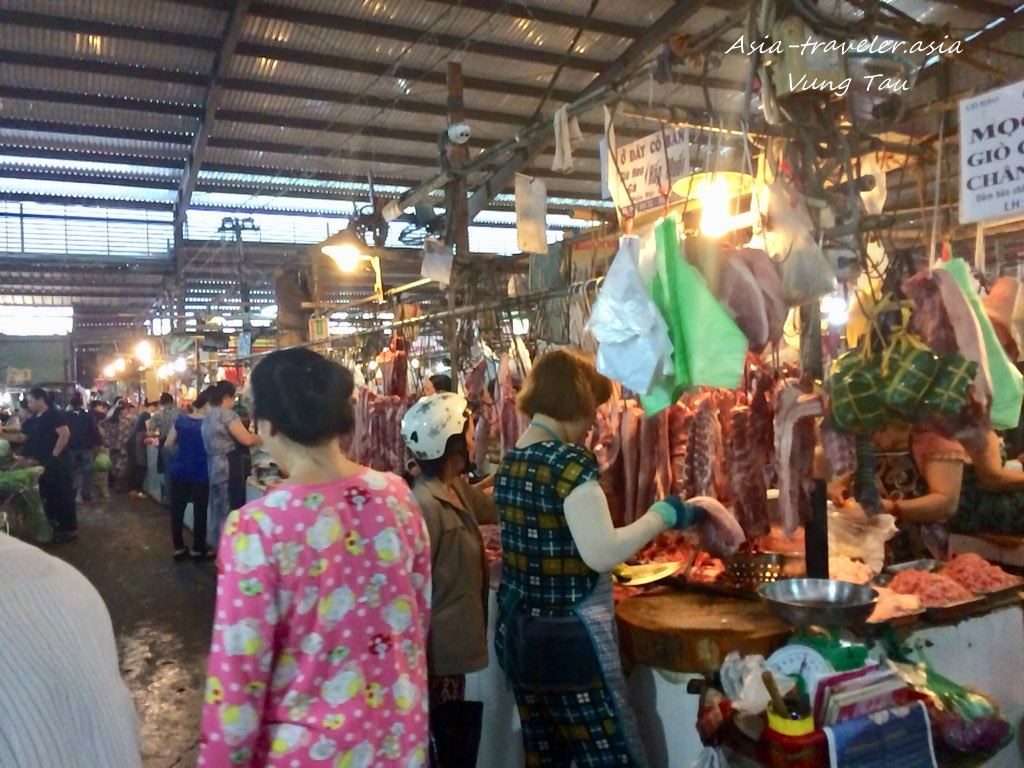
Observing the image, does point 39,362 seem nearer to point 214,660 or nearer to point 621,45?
point 621,45

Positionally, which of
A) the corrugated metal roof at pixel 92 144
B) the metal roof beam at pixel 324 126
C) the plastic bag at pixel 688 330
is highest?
the metal roof beam at pixel 324 126

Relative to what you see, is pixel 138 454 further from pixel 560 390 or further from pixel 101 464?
pixel 560 390

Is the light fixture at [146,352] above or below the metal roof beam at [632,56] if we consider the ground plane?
below

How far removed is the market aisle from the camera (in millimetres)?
4965

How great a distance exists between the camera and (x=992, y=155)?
308 centimetres

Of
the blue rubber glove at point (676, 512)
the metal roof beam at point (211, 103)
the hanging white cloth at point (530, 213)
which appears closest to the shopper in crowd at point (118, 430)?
the metal roof beam at point (211, 103)

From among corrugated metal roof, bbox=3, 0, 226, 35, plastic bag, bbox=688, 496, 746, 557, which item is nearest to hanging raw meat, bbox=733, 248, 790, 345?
plastic bag, bbox=688, 496, 746, 557

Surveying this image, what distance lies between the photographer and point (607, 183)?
3678 millimetres

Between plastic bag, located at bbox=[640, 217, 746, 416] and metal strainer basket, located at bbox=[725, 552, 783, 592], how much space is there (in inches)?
42.2

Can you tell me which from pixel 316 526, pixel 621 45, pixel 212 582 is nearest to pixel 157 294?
pixel 212 582

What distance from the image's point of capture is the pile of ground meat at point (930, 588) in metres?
3.00

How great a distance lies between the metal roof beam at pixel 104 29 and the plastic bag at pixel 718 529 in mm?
7353

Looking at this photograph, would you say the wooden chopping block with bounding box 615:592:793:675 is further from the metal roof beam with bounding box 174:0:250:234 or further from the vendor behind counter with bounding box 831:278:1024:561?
the metal roof beam with bounding box 174:0:250:234

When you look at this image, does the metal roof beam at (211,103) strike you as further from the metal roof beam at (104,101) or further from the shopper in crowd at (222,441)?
the shopper in crowd at (222,441)
